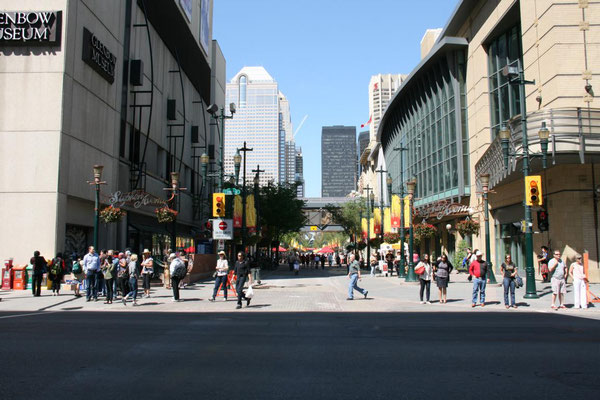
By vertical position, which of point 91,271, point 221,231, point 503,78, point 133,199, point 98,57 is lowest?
point 91,271

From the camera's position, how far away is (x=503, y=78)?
34.1m

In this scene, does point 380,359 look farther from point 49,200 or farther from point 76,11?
point 76,11

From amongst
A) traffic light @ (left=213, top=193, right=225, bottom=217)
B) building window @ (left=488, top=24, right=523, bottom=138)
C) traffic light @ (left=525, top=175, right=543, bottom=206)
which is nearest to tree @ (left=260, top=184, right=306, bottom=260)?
building window @ (left=488, top=24, right=523, bottom=138)

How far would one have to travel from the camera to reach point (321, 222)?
94.9 metres

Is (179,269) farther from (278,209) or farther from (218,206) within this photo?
(278,209)

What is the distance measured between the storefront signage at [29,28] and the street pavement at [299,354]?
1382cm

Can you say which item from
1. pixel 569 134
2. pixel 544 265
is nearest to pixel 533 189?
pixel 569 134

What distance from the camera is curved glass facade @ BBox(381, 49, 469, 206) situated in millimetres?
41938

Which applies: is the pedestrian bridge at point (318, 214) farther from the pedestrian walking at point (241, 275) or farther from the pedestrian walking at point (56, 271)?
the pedestrian walking at point (241, 275)

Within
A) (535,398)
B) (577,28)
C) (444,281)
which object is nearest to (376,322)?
(444,281)

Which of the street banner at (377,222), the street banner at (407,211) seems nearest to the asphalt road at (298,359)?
the street banner at (407,211)

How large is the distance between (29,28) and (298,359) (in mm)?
22935

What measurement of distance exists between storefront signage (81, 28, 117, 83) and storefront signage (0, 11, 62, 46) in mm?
2088

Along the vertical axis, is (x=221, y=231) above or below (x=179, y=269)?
above
